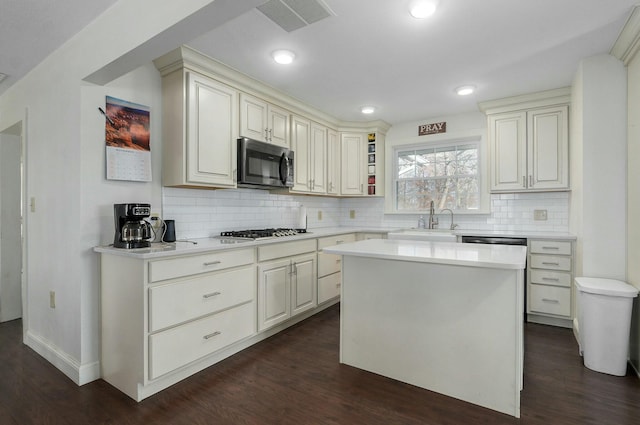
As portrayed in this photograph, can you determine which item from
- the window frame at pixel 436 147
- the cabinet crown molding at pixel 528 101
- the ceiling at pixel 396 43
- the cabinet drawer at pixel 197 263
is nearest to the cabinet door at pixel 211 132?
the ceiling at pixel 396 43

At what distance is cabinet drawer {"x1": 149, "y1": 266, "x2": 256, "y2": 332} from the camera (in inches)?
81.7

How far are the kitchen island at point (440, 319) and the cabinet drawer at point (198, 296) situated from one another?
82 centimetres

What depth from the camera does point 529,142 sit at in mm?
3646

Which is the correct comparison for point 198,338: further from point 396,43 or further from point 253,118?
point 396,43

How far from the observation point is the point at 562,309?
127 inches

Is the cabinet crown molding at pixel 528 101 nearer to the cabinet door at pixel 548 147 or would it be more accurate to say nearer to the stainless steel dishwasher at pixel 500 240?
the cabinet door at pixel 548 147

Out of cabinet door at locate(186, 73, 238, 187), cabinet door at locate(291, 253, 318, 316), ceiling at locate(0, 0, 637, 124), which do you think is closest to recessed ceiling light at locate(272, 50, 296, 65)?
ceiling at locate(0, 0, 637, 124)

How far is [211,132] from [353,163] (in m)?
2.34

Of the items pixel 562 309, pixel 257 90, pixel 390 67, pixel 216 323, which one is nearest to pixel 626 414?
pixel 562 309

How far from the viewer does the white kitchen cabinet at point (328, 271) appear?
3.66 metres

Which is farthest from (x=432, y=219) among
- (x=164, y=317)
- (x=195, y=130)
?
(x=164, y=317)

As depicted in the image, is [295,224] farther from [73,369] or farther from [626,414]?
[626,414]

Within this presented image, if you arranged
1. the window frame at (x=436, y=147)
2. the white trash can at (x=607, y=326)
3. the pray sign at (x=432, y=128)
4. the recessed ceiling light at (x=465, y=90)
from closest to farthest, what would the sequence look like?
the white trash can at (x=607, y=326), the recessed ceiling light at (x=465, y=90), the window frame at (x=436, y=147), the pray sign at (x=432, y=128)

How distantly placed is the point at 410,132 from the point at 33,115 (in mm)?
4182
